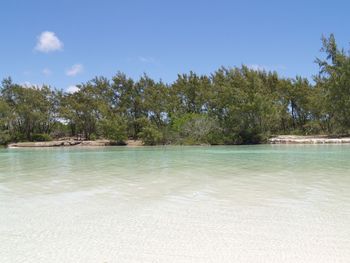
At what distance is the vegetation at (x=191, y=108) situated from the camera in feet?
142

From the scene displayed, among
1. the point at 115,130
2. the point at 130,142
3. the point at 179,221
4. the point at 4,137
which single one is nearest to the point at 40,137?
the point at 4,137

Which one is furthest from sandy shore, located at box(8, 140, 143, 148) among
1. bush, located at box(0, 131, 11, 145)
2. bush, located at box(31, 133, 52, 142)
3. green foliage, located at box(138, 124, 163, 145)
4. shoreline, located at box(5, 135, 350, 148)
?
bush, located at box(31, 133, 52, 142)

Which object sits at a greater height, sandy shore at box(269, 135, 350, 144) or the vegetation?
the vegetation

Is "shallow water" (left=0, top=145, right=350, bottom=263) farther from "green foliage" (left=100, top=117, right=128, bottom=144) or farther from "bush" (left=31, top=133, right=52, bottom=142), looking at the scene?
"bush" (left=31, top=133, right=52, bottom=142)

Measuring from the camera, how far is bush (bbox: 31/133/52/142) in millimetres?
54344

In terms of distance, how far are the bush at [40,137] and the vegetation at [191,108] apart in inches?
5.2

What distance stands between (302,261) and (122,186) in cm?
612

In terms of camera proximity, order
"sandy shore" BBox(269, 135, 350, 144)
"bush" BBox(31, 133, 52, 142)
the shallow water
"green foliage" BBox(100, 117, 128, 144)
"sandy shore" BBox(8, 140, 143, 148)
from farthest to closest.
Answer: "bush" BBox(31, 133, 52, 142) → "green foliage" BBox(100, 117, 128, 144) → "sandy shore" BBox(8, 140, 143, 148) → "sandy shore" BBox(269, 135, 350, 144) → the shallow water

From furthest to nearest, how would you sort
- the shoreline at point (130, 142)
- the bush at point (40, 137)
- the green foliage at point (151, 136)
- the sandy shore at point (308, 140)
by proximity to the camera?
the bush at point (40, 137) < the green foliage at point (151, 136) < the shoreline at point (130, 142) < the sandy shore at point (308, 140)

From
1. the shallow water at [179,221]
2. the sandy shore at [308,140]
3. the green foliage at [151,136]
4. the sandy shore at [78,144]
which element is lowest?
the shallow water at [179,221]

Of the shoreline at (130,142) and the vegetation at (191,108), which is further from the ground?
the vegetation at (191,108)

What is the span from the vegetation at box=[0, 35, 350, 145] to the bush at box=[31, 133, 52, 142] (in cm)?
13

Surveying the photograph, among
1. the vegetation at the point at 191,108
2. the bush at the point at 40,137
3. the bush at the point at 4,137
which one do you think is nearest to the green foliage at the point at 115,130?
the vegetation at the point at 191,108

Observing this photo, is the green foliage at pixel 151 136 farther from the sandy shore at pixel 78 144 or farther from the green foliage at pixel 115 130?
the green foliage at pixel 115 130
